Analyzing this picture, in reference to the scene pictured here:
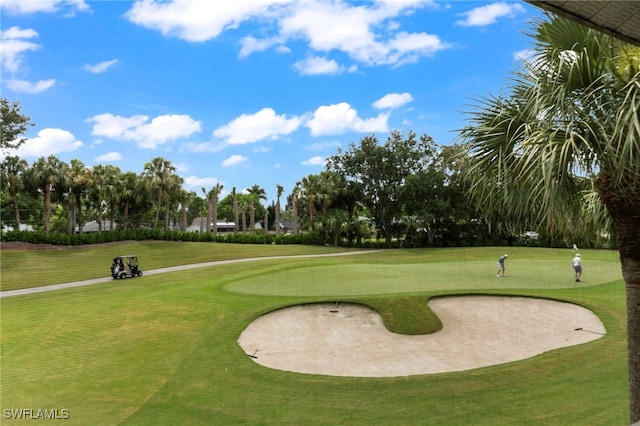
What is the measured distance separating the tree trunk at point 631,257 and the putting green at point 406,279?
10.3m

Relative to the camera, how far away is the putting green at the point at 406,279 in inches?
657

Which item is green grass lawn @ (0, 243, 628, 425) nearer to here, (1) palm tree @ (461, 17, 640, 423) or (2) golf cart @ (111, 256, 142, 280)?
(1) palm tree @ (461, 17, 640, 423)

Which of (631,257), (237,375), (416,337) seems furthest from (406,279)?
(631,257)

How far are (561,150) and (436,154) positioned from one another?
51.1 metres

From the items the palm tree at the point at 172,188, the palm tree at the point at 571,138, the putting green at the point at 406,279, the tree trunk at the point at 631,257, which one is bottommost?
the putting green at the point at 406,279

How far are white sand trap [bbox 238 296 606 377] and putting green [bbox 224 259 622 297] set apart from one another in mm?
2846

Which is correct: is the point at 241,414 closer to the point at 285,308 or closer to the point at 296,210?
the point at 285,308

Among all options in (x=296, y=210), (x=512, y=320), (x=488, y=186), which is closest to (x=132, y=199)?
(x=296, y=210)

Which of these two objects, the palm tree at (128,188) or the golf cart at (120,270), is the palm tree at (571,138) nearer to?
the golf cart at (120,270)

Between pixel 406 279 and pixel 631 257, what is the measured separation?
14.6 meters

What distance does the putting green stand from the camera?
16.7 m

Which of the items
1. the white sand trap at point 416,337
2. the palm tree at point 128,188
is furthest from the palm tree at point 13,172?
the white sand trap at point 416,337

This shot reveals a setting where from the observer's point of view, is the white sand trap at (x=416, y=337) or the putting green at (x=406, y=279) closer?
the white sand trap at (x=416, y=337)

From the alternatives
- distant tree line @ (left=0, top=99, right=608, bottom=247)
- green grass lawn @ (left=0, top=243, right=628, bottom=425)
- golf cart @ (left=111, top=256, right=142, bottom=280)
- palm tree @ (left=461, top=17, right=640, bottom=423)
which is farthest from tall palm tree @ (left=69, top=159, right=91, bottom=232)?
palm tree @ (left=461, top=17, right=640, bottom=423)
